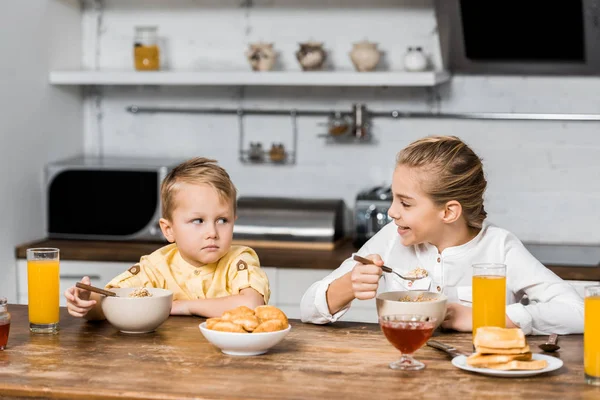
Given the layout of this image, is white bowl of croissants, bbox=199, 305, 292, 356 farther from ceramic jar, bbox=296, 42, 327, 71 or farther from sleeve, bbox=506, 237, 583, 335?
ceramic jar, bbox=296, 42, 327, 71

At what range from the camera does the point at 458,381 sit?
62.5 inches

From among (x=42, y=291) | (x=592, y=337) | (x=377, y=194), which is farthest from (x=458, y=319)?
(x=377, y=194)

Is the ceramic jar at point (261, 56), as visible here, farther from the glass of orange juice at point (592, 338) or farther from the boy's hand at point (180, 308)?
the glass of orange juice at point (592, 338)

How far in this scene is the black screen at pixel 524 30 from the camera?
3.56 m

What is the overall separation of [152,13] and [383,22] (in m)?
1.00

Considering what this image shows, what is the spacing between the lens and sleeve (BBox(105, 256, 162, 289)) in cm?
217

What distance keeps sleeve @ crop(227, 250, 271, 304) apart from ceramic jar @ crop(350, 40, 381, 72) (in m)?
1.59

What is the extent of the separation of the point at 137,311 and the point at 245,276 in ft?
1.13

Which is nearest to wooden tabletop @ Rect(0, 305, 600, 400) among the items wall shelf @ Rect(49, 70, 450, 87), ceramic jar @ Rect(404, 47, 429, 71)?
wall shelf @ Rect(49, 70, 450, 87)

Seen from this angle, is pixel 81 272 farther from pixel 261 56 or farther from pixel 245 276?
pixel 245 276

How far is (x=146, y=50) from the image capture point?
382cm

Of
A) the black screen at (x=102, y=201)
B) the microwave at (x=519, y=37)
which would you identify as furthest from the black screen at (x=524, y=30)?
the black screen at (x=102, y=201)

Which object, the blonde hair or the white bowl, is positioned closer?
the white bowl

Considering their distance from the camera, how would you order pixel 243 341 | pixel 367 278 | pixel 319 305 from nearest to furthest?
pixel 243 341, pixel 367 278, pixel 319 305
